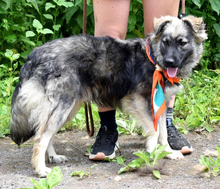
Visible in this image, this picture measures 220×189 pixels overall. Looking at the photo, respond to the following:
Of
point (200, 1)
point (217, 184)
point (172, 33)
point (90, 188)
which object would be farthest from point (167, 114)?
point (200, 1)

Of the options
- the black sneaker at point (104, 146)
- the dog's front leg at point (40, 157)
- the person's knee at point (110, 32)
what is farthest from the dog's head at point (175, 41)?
the dog's front leg at point (40, 157)

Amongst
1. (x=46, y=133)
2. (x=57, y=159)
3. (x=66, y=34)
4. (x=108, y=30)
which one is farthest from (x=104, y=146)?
(x=66, y=34)

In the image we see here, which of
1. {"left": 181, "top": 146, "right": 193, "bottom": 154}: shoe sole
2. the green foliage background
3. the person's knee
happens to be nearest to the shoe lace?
{"left": 181, "top": 146, "right": 193, "bottom": 154}: shoe sole

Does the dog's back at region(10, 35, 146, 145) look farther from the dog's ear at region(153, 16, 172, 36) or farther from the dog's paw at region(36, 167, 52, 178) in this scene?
the dog's paw at region(36, 167, 52, 178)

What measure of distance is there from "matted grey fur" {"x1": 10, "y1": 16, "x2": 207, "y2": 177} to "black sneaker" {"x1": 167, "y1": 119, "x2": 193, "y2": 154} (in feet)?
0.49

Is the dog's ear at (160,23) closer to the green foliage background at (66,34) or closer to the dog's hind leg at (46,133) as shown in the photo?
the dog's hind leg at (46,133)

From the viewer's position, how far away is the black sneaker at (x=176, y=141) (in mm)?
3764

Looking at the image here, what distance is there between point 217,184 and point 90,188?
987 millimetres

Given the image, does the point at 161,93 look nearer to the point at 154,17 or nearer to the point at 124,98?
the point at 124,98

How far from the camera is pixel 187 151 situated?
375 cm

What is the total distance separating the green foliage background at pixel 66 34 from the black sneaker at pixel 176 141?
61 centimetres

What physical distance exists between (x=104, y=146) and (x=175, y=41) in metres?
1.24

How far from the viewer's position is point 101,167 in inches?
134

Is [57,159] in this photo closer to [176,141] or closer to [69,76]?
[69,76]
